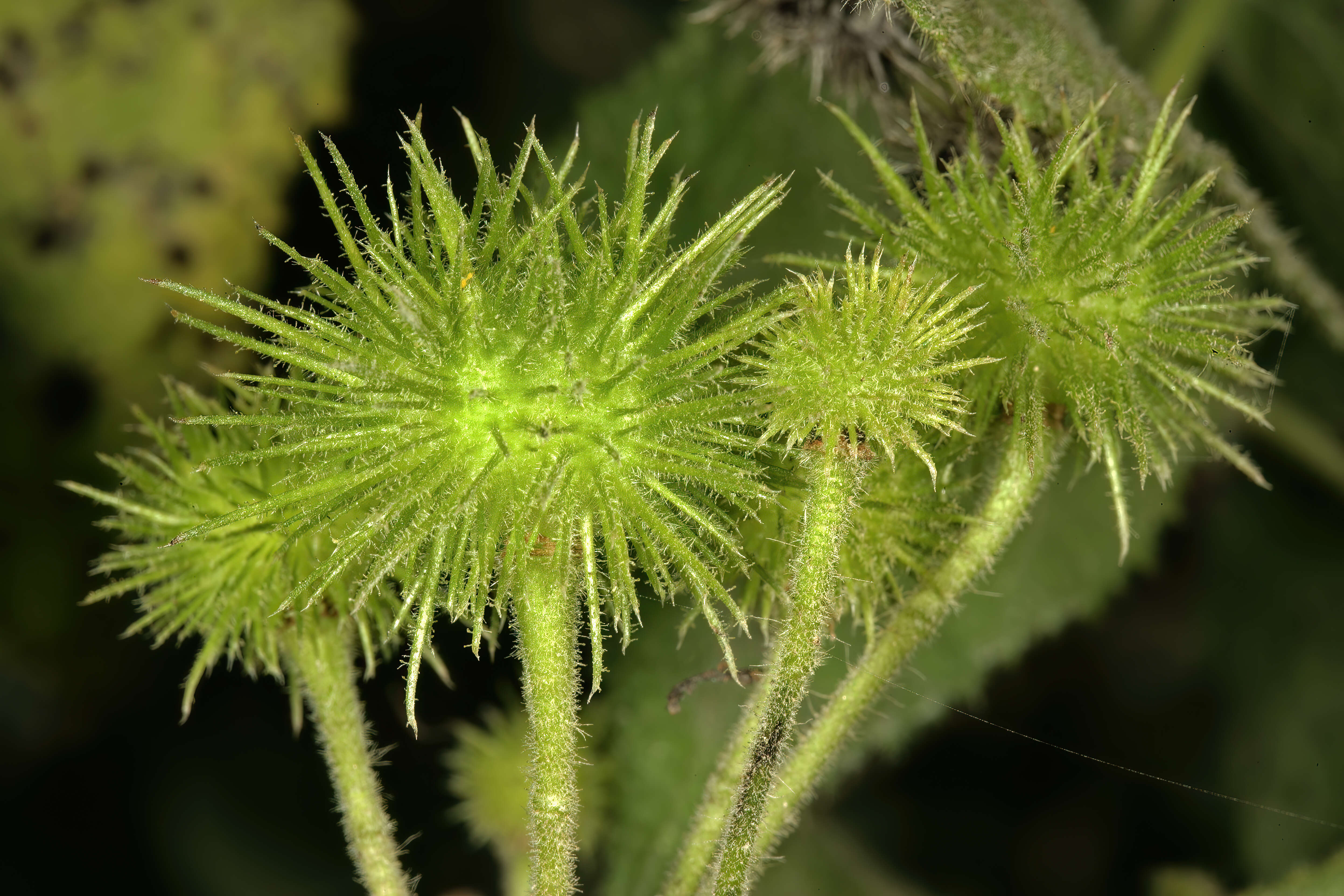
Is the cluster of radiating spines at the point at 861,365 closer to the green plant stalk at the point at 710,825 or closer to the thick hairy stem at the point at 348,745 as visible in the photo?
the green plant stalk at the point at 710,825

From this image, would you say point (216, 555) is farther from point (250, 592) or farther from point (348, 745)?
point (348, 745)

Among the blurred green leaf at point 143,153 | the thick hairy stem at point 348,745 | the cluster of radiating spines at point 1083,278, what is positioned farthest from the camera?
the blurred green leaf at point 143,153

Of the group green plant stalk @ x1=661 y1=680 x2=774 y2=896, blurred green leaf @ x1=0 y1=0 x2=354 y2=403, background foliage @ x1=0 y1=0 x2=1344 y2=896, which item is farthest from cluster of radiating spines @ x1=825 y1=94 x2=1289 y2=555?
blurred green leaf @ x1=0 y1=0 x2=354 y2=403

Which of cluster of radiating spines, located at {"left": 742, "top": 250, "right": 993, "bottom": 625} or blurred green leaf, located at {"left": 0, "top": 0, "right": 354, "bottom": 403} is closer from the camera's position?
cluster of radiating spines, located at {"left": 742, "top": 250, "right": 993, "bottom": 625}

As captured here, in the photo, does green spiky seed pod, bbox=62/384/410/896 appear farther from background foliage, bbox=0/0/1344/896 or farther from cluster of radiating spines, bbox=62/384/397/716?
background foliage, bbox=0/0/1344/896

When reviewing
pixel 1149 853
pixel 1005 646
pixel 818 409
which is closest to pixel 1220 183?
pixel 1005 646

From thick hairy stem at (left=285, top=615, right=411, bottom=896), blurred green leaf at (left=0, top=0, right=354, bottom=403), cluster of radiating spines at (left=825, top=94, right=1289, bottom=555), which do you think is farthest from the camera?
blurred green leaf at (left=0, top=0, right=354, bottom=403)

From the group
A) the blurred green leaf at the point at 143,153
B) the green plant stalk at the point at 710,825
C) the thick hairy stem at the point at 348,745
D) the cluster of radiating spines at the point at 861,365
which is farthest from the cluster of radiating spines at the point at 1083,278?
the blurred green leaf at the point at 143,153

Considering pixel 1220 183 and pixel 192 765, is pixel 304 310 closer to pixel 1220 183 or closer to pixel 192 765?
pixel 192 765
